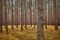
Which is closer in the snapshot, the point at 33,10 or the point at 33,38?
the point at 33,38

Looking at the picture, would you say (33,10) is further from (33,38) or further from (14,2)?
(33,38)

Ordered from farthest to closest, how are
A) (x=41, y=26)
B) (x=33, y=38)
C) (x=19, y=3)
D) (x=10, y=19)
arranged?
1. (x=10, y=19)
2. (x=19, y=3)
3. (x=33, y=38)
4. (x=41, y=26)

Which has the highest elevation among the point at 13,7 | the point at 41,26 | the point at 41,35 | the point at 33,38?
the point at 13,7

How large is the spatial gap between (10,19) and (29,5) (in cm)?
240

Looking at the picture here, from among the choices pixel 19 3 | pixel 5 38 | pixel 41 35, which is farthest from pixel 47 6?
pixel 41 35

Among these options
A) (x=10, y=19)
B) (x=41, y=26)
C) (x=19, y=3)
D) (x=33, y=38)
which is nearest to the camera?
(x=41, y=26)

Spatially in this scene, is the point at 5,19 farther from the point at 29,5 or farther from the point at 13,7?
the point at 29,5

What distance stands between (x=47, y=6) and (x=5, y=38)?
218 inches

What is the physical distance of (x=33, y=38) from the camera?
927 cm

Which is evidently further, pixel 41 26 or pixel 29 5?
pixel 29 5

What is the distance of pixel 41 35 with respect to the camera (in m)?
6.80

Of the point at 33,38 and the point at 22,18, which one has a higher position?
the point at 22,18

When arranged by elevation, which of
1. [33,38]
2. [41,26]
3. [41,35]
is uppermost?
[41,26]

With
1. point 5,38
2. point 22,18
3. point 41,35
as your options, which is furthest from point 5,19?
point 41,35
